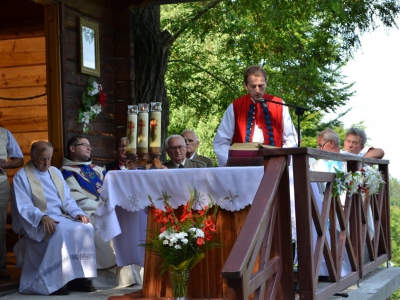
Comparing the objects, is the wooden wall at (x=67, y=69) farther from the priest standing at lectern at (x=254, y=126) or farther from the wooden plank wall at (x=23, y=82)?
the priest standing at lectern at (x=254, y=126)

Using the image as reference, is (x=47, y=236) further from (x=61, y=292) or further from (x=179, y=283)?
(x=179, y=283)

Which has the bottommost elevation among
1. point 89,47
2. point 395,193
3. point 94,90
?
point 395,193

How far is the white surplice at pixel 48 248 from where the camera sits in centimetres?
671

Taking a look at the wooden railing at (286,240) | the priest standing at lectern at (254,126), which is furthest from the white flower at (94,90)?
the wooden railing at (286,240)

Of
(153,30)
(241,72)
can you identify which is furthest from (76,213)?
(241,72)

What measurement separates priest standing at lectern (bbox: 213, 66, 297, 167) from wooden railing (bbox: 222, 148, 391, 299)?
621mm

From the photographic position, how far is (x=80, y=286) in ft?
22.6

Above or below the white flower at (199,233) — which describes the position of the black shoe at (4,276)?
below

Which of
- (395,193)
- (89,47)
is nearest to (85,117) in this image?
(89,47)

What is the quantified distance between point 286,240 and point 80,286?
2564 millimetres

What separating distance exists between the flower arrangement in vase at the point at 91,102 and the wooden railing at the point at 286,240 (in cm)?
323

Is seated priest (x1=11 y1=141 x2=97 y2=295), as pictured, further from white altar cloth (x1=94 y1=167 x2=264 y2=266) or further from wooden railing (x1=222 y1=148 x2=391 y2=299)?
wooden railing (x1=222 y1=148 x2=391 y2=299)

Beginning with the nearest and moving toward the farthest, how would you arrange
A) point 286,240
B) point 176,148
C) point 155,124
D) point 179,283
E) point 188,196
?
point 286,240
point 179,283
point 188,196
point 155,124
point 176,148

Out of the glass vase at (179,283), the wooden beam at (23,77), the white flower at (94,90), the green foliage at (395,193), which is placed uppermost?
the wooden beam at (23,77)
